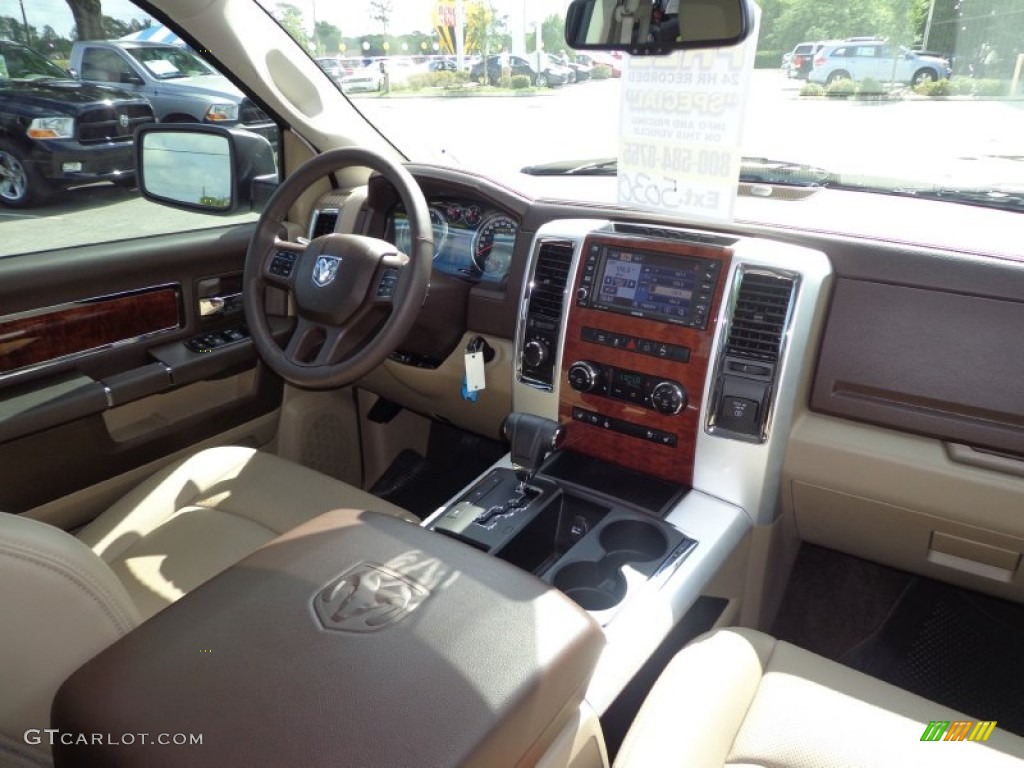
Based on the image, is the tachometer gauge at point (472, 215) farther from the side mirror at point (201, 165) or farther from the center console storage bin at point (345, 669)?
the center console storage bin at point (345, 669)

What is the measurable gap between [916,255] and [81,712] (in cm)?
173

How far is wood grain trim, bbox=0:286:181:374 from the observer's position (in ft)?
6.68

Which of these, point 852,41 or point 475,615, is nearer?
point 475,615

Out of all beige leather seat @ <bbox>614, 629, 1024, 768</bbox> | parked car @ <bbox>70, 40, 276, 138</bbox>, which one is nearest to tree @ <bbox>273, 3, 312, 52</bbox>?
parked car @ <bbox>70, 40, 276, 138</bbox>

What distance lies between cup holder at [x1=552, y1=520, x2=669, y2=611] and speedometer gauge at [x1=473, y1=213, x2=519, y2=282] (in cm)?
92

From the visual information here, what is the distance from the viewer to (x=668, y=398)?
1.93 metres

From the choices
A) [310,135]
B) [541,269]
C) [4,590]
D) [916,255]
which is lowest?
[4,590]

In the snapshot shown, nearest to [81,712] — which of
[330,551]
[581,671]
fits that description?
[330,551]

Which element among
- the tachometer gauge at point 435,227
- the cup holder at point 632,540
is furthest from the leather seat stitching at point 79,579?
the tachometer gauge at point 435,227

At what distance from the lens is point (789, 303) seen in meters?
1.76

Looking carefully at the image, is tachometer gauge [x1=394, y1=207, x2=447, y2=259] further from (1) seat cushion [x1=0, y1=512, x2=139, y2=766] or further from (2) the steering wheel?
(1) seat cushion [x1=0, y1=512, x2=139, y2=766]

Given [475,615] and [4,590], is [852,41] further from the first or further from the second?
[4,590]

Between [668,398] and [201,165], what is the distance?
1.85 metres

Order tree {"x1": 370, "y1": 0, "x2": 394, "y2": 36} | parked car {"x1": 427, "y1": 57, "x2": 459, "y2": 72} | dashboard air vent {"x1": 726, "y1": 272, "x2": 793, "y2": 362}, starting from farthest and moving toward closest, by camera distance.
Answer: tree {"x1": 370, "y1": 0, "x2": 394, "y2": 36}, parked car {"x1": 427, "y1": 57, "x2": 459, "y2": 72}, dashboard air vent {"x1": 726, "y1": 272, "x2": 793, "y2": 362}
